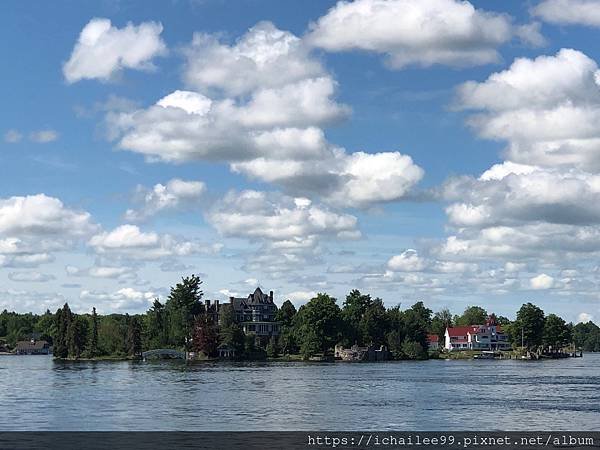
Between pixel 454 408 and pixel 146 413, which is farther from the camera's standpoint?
pixel 454 408

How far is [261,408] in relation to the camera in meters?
78.6

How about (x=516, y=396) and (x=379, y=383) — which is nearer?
(x=516, y=396)

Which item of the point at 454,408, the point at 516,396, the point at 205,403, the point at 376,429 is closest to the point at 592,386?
the point at 516,396

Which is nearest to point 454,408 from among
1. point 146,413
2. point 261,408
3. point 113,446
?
point 261,408

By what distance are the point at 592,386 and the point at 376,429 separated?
227 feet

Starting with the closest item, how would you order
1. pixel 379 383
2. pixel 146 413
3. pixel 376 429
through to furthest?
pixel 376 429, pixel 146 413, pixel 379 383

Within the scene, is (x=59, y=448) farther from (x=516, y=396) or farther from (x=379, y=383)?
(x=379, y=383)

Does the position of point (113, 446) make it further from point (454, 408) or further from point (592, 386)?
point (592, 386)

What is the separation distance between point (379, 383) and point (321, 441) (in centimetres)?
7172

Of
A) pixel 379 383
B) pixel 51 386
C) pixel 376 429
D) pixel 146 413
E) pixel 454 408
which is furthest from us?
pixel 379 383

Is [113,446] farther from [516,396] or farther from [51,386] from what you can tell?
[51,386]

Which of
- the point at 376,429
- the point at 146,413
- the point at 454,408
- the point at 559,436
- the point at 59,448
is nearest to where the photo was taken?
the point at 59,448

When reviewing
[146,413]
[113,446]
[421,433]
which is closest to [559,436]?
[421,433]

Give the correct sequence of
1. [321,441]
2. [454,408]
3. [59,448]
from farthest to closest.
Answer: [454,408] < [321,441] < [59,448]
